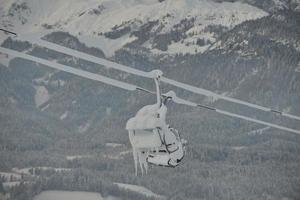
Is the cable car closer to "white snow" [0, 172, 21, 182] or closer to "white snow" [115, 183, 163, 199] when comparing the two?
"white snow" [115, 183, 163, 199]

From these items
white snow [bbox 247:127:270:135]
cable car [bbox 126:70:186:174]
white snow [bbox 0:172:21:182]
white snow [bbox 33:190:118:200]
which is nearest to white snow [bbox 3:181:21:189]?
white snow [bbox 0:172:21:182]

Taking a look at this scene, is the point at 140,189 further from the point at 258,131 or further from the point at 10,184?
the point at 258,131

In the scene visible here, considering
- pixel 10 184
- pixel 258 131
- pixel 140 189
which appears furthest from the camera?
pixel 258 131

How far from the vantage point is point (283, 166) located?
486ft

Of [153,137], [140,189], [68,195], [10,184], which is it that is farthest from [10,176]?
[153,137]

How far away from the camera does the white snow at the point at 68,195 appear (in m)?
132

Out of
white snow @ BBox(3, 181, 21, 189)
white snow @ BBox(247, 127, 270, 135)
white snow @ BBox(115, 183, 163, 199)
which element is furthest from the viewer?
white snow @ BBox(247, 127, 270, 135)

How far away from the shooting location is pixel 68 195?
134125 mm

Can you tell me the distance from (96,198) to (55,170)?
1722cm

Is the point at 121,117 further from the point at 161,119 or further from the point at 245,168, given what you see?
the point at 161,119

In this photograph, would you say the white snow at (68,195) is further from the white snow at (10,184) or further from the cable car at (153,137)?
the cable car at (153,137)

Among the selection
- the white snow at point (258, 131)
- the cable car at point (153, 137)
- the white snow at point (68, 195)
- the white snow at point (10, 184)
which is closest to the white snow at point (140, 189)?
the white snow at point (68, 195)

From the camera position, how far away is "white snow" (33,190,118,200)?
132113mm

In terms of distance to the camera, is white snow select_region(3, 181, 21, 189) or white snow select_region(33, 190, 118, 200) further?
white snow select_region(3, 181, 21, 189)
